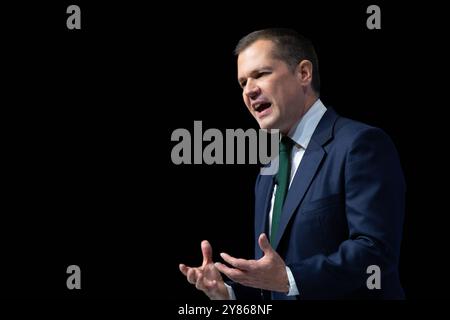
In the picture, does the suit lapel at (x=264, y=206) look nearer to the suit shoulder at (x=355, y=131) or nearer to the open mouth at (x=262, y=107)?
the open mouth at (x=262, y=107)

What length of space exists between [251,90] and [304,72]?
28cm

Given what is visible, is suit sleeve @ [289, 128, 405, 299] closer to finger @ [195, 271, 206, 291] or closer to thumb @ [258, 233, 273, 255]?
thumb @ [258, 233, 273, 255]

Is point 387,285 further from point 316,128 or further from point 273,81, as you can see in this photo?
point 273,81

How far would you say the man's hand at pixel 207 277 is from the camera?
2439 mm

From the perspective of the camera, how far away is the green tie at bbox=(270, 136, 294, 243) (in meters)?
2.56

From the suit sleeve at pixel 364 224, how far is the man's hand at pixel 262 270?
8 cm

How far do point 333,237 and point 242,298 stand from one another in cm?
55

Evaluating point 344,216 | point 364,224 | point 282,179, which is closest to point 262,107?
point 282,179

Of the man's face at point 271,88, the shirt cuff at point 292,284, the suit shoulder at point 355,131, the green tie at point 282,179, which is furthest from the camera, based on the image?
the man's face at point 271,88

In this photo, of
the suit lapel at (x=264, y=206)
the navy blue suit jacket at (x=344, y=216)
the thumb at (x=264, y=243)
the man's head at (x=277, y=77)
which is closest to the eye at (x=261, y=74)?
the man's head at (x=277, y=77)

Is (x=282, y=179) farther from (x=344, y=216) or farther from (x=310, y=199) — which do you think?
(x=344, y=216)

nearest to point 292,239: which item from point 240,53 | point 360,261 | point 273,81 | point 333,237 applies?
point 333,237

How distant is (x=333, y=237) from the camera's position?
238cm

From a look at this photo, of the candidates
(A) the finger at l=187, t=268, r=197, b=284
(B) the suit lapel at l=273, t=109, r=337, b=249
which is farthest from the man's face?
(A) the finger at l=187, t=268, r=197, b=284
